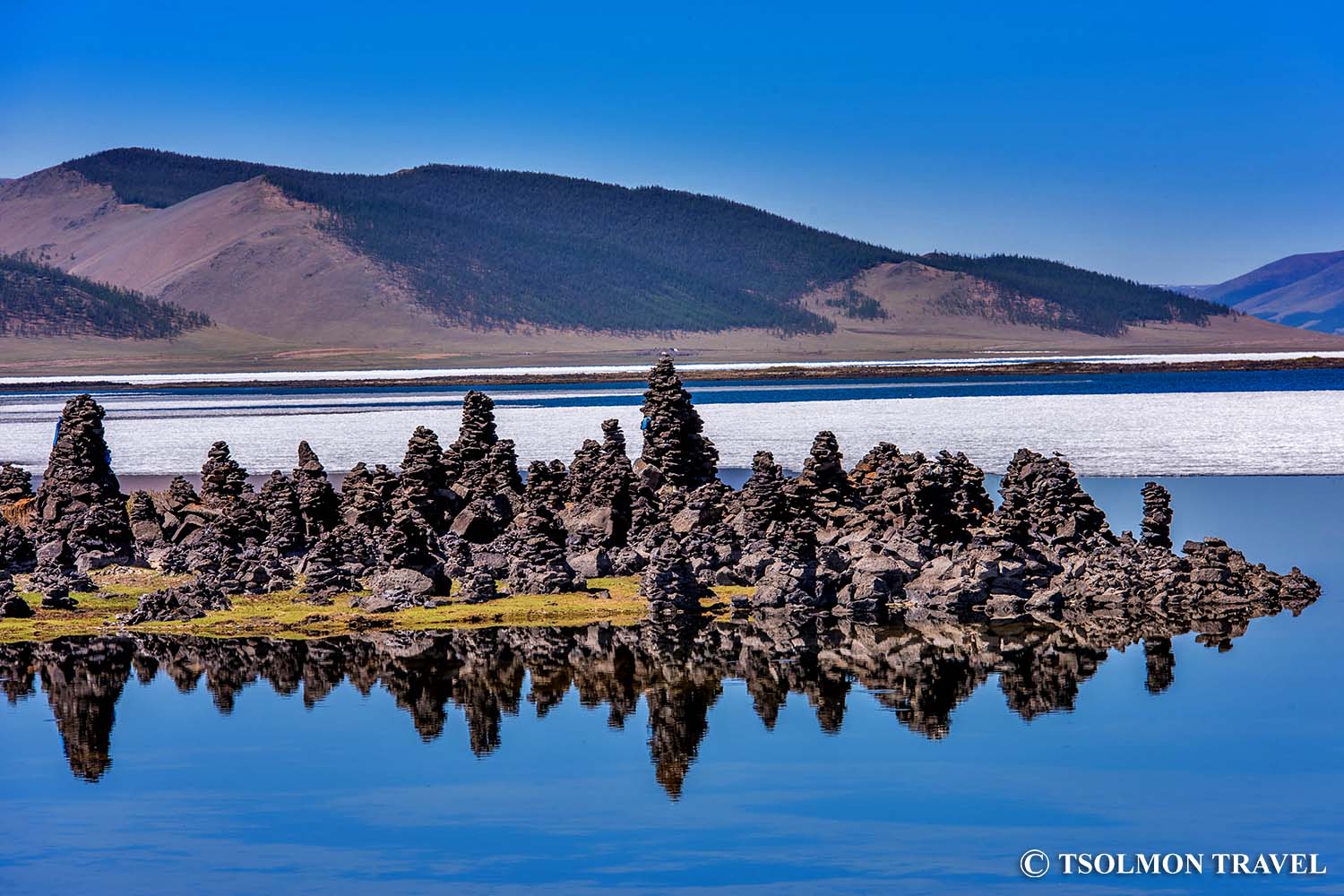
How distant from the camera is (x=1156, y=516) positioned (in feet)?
106

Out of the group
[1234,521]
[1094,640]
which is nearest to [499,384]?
[1234,521]

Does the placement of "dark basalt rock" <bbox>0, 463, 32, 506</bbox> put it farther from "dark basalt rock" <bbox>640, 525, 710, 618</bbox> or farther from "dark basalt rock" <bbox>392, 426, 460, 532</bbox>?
"dark basalt rock" <bbox>640, 525, 710, 618</bbox>

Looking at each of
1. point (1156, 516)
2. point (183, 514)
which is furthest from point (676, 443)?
point (1156, 516)

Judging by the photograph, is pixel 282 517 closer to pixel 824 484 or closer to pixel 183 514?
pixel 183 514

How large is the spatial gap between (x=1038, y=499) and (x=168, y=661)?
16652 mm

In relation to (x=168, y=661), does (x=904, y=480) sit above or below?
above

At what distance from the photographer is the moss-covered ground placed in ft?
85.3

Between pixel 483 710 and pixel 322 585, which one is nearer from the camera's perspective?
pixel 483 710

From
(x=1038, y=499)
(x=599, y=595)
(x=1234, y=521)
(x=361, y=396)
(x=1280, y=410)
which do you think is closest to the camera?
(x=599, y=595)

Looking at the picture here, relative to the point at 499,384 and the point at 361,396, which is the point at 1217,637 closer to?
the point at 361,396

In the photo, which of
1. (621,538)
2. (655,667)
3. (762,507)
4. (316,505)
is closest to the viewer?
(655,667)

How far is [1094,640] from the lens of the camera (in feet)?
80.6

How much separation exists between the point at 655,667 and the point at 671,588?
4284 mm

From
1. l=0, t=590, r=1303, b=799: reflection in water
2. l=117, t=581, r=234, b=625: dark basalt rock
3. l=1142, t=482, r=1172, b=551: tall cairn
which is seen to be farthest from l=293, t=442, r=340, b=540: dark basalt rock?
l=1142, t=482, r=1172, b=551: tall cairn
